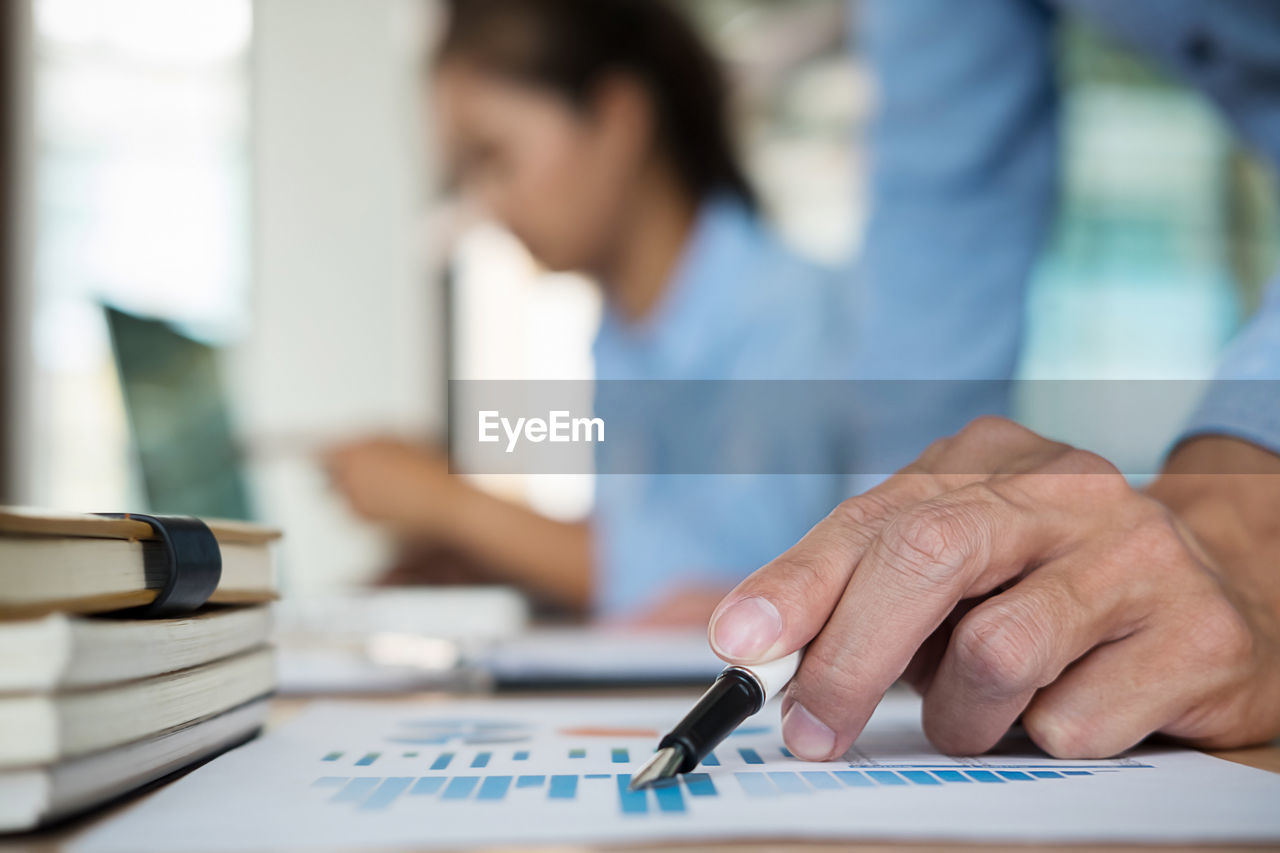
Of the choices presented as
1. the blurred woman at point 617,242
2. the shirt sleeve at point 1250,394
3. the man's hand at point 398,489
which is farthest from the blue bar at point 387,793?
the man's hand at point 398,489

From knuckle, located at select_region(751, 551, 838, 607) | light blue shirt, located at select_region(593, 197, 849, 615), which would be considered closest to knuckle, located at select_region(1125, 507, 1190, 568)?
knuckle, located at select_region(751, 551, 838, 607)

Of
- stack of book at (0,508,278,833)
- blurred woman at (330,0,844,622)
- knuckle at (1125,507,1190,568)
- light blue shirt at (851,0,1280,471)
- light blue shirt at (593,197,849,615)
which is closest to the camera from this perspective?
stack of book at (0,508,278,833)

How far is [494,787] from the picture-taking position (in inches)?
9.7

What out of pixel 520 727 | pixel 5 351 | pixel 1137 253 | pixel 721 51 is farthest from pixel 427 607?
pixel 1137 253

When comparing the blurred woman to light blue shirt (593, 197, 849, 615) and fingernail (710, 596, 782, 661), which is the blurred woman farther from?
fingernail (710, 596, 782, 661)

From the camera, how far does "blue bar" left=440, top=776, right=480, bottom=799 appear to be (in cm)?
24

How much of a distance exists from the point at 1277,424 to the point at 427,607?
2.64 feet

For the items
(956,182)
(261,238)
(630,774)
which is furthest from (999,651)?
(261,238)

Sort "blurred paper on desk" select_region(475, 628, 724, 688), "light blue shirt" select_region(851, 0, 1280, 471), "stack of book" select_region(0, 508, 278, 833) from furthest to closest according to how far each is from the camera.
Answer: "light blue shirt" select_region(851, 0, 1280, 471) → "blurred paper on desk" select_region(475, 628, 724, 688) → "stack of book" select_region(0, 508, 278, 833)

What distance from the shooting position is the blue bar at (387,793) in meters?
0.23

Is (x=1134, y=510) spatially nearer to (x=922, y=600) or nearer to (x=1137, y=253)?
(x=922, y=600)

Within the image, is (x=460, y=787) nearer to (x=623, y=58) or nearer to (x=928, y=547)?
(x=928, y=547)

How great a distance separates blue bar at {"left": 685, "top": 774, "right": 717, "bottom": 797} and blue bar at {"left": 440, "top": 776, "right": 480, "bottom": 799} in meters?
0.06

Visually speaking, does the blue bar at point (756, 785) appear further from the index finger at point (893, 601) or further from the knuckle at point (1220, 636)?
the knuckle at point (1220, 636)
